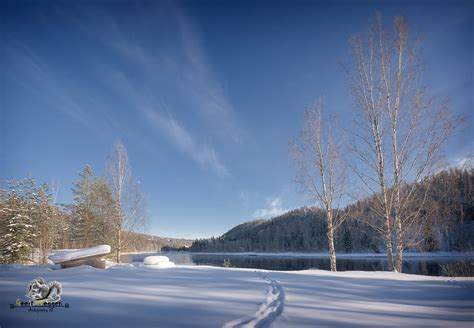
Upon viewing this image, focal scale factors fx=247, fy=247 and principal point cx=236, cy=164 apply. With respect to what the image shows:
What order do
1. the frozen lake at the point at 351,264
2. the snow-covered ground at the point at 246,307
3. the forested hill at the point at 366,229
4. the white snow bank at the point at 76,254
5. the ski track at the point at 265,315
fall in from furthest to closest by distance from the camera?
1. the frozen lake at the point at 351,264
2. the white snow bank at the point at 76,254
3. the forested hill at the point at 366,229
4. the snow-covered ground at the point at 246,307
5. the ski track at the point at 265,315

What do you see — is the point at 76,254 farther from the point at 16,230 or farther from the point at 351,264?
the point at 351,264

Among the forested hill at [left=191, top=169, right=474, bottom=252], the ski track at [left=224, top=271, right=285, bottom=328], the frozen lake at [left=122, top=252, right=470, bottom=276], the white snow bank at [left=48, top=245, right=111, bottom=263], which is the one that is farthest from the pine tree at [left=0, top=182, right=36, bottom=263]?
the ski track at [left=224, top=271, right=285, bottom=328]

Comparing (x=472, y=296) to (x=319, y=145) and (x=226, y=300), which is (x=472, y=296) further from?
(x=319, y=145)

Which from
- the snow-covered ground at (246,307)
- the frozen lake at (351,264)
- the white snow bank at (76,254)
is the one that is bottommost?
the frozen lake at (351,264)

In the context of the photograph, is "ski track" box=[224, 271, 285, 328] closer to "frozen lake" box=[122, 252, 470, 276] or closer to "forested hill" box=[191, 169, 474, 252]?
"forested hill" box=[191, 169, 474, 252]

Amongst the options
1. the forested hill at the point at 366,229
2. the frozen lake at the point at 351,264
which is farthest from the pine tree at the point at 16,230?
the forested hill at the point at 366,229

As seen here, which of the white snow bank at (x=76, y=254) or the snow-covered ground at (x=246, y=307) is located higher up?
the snow-covered ground at (x=246, y=307)

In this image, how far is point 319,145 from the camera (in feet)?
40.2

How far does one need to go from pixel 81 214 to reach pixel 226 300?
24518mm

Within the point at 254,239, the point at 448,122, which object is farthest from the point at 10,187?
the point at 254,239

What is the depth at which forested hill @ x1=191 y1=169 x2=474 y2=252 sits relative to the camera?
8047mm

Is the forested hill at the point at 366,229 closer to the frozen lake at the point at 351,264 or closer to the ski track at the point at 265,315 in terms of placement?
the frozen lake at the point at 351,264

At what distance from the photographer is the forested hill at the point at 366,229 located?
26.4 ft

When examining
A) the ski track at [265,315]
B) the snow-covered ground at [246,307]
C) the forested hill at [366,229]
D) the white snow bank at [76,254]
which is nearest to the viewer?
the ski track at [265,315]
